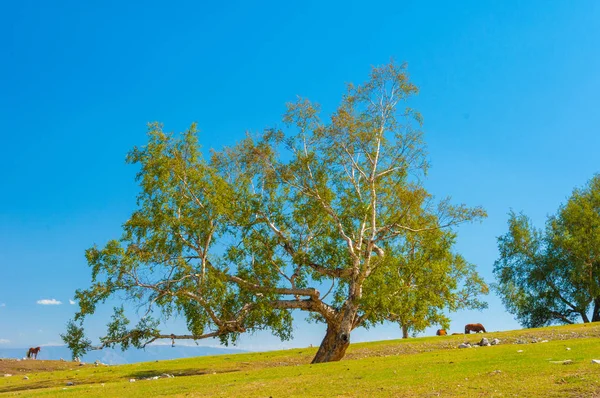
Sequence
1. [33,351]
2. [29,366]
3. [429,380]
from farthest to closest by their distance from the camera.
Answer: [33,351], [29,366], [429,380]

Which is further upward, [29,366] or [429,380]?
[29,366]

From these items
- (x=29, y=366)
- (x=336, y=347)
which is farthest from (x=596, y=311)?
(x=29, y=366)

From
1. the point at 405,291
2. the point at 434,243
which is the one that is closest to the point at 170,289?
the point at 405,291

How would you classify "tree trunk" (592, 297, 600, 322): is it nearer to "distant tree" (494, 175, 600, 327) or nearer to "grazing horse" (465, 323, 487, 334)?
"distant tree" (494, 175, 600, 327)

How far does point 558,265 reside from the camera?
60.1m

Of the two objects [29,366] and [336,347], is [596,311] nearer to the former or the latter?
[336,347]

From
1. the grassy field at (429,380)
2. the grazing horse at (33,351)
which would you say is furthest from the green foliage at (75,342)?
the grazing horse at (33,351)

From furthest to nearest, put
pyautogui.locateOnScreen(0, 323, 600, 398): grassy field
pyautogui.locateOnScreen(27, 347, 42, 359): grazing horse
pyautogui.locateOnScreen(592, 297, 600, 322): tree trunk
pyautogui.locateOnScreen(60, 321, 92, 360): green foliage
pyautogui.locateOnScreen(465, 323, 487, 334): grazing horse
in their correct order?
pyautogui.locateOnScreen(27, 347, 42, 359): grazing horse
pyautogui.locateOnScreen(592, 297, 600, 322): tree trunk
pyautogui.locateOnScreen(465, 323, 487, 334): grazing horse
pyautogui.locateOnScreen(60, 321, 92, 360): green foliage
pyautogui.locateOnScreen(0, 323, 600, 398): grassy field

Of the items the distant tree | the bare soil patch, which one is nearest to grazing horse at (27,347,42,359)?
the bare soil patch

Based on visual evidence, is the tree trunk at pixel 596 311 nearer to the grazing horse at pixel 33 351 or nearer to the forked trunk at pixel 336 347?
the forked trunk at pixel 336 347

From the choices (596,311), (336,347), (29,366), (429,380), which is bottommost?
(429,380)

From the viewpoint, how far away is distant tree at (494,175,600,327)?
58094mm

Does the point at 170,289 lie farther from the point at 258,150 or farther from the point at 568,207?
the point at 568,207

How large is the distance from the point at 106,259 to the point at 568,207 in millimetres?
51315
